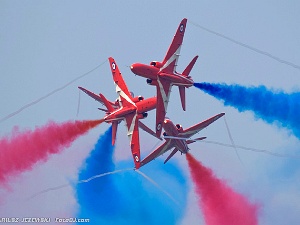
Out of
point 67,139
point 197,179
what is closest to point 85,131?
point 67,139

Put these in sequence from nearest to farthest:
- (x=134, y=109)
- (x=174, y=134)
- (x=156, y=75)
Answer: (x=156, y=75) → (x=134, y=109) → (x=174, y=134)

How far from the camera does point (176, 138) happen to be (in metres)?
68.4

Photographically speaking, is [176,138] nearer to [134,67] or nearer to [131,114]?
[131,114]

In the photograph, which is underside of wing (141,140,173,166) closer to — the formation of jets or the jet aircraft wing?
the formation of jets

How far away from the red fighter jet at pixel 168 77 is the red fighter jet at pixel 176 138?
2730 mm

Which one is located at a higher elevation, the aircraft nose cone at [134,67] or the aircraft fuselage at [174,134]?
the aircraft nose cone at [134,67]

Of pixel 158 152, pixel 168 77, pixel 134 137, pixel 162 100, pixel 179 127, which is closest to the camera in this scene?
pixel 168 77

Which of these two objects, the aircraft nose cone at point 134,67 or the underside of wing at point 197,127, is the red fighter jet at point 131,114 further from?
the aircraft nose cone at point 134,67

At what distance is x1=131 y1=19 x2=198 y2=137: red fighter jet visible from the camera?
64.5m

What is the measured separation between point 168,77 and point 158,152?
6470 millimetres

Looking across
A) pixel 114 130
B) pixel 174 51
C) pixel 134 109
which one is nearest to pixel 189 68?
pixel 174 51

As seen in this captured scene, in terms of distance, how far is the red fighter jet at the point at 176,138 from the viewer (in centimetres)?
6838

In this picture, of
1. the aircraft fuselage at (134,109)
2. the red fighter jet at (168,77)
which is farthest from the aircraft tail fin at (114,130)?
the red fighter jet at (168,77)

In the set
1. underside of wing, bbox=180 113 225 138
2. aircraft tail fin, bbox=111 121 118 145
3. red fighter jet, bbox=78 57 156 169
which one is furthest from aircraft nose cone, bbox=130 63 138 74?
underside of wing, bbox=180 113 225 138
